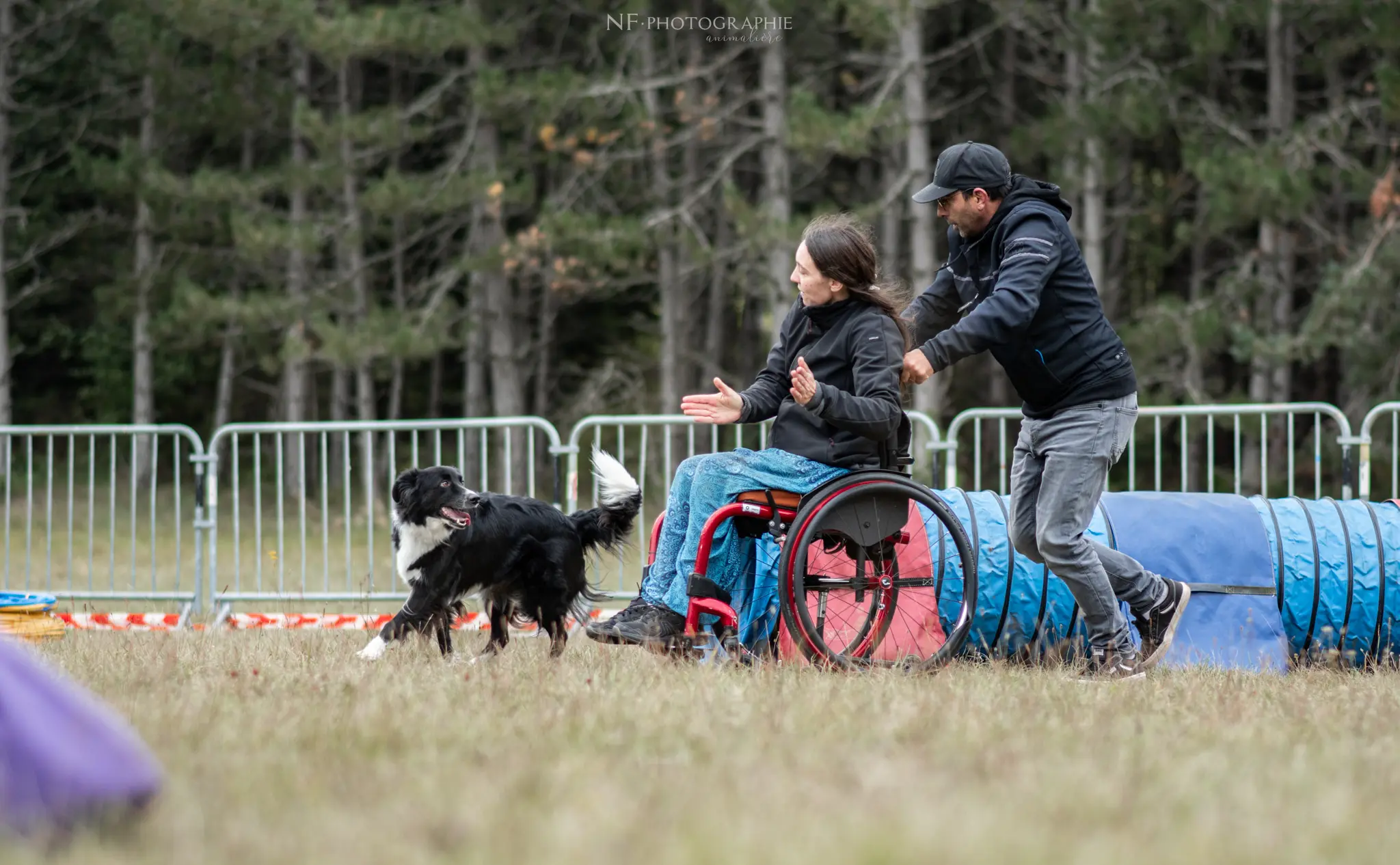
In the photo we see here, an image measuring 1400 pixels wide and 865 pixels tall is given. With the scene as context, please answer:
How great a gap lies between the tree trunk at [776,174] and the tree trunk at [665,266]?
4.81 feet

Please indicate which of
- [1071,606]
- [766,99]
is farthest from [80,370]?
[1071,606]

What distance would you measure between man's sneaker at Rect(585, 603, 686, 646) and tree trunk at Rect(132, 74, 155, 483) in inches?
704

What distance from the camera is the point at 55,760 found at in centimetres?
239

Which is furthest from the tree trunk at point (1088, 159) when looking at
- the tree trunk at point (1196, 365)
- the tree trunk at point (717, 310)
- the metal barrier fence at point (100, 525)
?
the metal barrier fence at point (100, 525)

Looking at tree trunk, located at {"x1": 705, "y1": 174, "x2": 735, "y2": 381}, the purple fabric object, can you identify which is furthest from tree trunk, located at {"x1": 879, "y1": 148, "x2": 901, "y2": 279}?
the purple fabric object

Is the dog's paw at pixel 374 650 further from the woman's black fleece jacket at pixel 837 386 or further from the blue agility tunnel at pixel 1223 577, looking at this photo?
the blue agility tunnel at pixel 1223 577

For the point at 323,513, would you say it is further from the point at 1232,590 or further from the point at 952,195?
the point at 1232,590

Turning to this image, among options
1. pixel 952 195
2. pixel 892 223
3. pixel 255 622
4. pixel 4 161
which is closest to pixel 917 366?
pixel 952 195

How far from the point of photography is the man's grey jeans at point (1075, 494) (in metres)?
5.03

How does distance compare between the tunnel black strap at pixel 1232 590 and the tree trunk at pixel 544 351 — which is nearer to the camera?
the tunnel black strap at pixel 1232 590

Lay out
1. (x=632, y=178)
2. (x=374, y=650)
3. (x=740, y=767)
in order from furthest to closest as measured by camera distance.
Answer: (x=632, y=178) < (x=374, y=650) < (x=740, y=767)

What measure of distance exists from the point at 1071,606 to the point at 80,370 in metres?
23.7

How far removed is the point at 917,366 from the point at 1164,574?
1979 mm

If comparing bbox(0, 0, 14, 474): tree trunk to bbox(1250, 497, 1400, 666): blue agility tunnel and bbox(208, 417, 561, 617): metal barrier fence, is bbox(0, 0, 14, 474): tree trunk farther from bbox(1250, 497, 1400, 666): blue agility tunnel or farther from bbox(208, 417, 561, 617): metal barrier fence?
bbox(1250, 497, 1400, 666): blue agility tunnel
